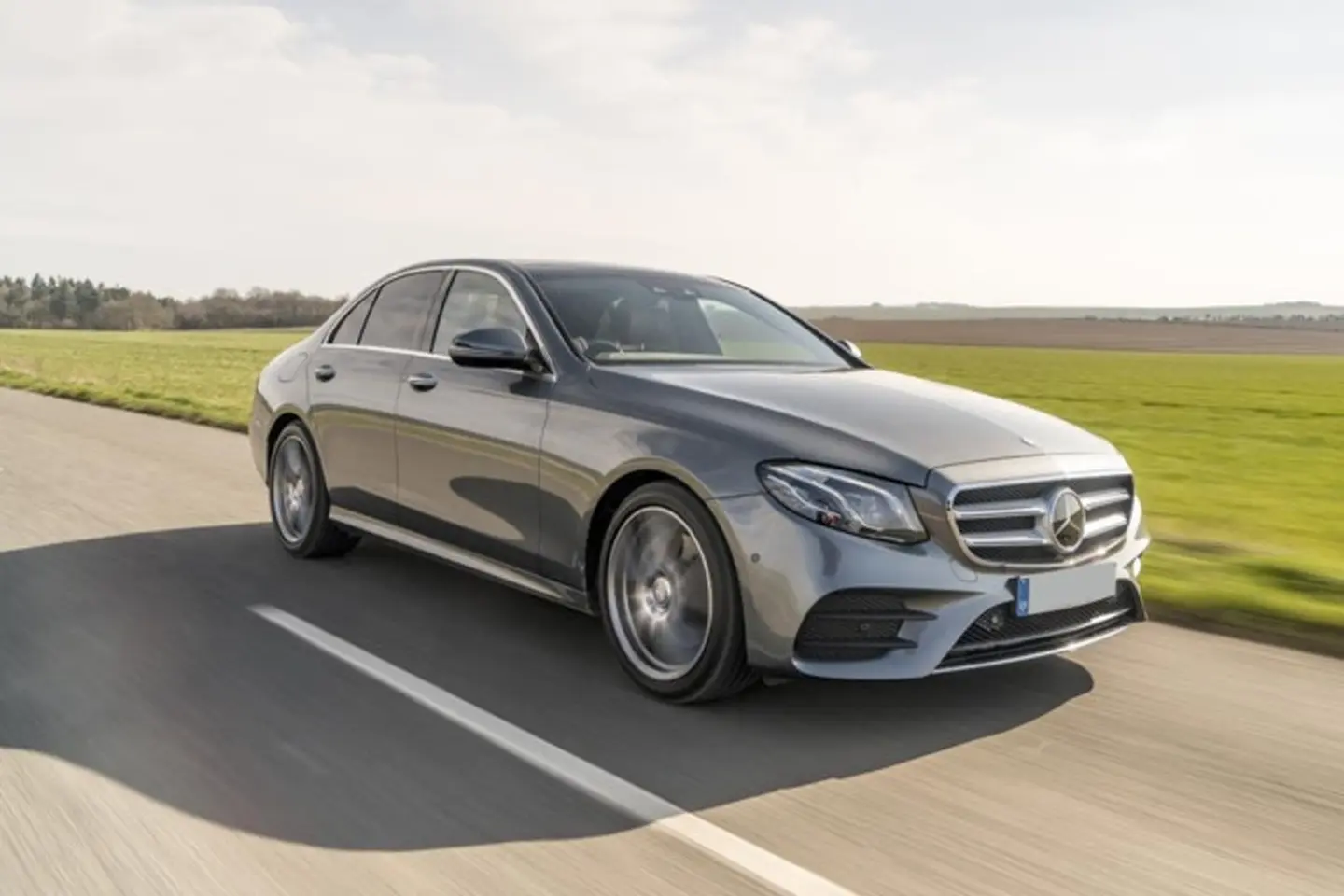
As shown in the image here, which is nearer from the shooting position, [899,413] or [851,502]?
[851,502]

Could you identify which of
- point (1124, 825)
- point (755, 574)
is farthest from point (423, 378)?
point (1124, 825)

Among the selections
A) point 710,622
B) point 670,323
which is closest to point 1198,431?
point 670,323

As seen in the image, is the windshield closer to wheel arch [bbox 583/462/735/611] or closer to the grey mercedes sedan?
the grey mercedes sedan

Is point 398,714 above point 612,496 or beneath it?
beneath

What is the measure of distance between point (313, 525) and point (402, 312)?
1355 millimetres

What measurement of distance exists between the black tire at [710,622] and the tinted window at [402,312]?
217 cm

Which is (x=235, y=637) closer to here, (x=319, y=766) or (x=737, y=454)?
(x=319, y=766)

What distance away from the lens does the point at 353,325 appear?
23.4 feet

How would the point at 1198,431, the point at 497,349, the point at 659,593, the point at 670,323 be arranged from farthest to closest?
the point at 1198,431
the point at 670,323
the point at 497,349
the point at 659,593

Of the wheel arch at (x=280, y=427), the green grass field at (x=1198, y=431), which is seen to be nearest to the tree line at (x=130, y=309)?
the green grass field at (x=1198, y=431)

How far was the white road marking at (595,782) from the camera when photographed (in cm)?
324

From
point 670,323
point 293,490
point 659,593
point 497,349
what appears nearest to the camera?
point 659,593

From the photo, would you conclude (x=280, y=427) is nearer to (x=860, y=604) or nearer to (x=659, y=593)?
(x=659, y=593)

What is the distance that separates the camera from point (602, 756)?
4113 millimetres
